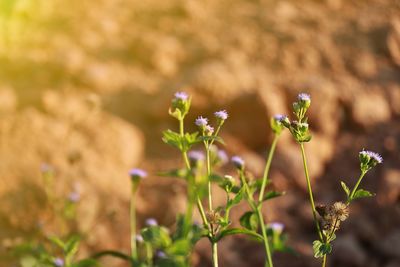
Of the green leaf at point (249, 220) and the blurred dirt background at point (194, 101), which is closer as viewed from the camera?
the green leaf at point (249, 220)

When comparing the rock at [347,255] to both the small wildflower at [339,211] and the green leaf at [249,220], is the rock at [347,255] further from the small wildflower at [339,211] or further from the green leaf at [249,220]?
the small wildflower at [339,211]

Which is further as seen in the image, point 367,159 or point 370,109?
point 370,109

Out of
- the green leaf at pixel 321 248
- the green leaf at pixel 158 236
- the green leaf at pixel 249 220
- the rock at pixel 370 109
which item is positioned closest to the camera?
the green leaf at pixel 158 236

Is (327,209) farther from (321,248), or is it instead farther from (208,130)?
(208,130)

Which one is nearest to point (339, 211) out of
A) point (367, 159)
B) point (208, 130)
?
Answer: point (367, 159)

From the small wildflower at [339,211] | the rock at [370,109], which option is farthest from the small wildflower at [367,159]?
the rock at [370,109]
